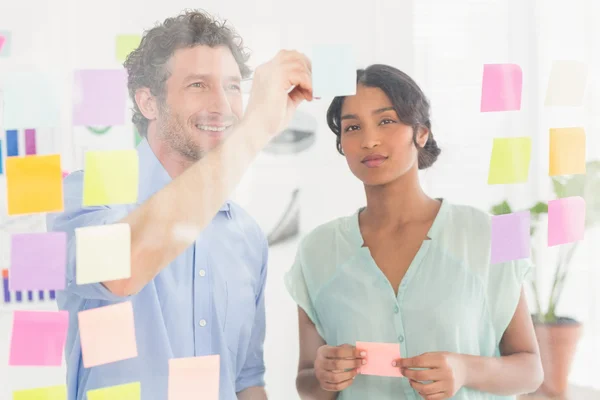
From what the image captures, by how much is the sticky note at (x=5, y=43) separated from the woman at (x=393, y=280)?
0.43 meters

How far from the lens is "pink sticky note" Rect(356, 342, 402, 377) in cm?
99

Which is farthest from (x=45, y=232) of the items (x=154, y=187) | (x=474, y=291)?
(x=474, y=291)

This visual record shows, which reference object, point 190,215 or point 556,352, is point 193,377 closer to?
point 190,215

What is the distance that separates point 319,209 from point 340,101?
0.16 meters

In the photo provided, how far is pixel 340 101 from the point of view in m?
0.96

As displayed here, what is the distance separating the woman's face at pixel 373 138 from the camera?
0.97m

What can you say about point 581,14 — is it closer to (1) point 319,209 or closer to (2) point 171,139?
(1) point 319,209

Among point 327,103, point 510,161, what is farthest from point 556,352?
point 327,103

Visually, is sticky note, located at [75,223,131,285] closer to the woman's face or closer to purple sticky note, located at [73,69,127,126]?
purple sticky note, located at [73,69,127,126]

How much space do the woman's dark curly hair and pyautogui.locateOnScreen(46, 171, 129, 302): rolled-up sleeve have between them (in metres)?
0.34

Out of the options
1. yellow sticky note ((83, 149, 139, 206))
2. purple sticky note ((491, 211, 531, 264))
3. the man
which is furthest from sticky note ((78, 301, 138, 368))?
purple sticky note ((491, 211, 531, 264))

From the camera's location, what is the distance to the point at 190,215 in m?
0.89

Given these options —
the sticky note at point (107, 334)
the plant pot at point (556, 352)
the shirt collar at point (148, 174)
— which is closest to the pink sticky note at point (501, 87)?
the plant pot at point (556, 352)

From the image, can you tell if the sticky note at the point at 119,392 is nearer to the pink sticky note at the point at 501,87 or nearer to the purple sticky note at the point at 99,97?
the purple sticky note at the point at 99,97
